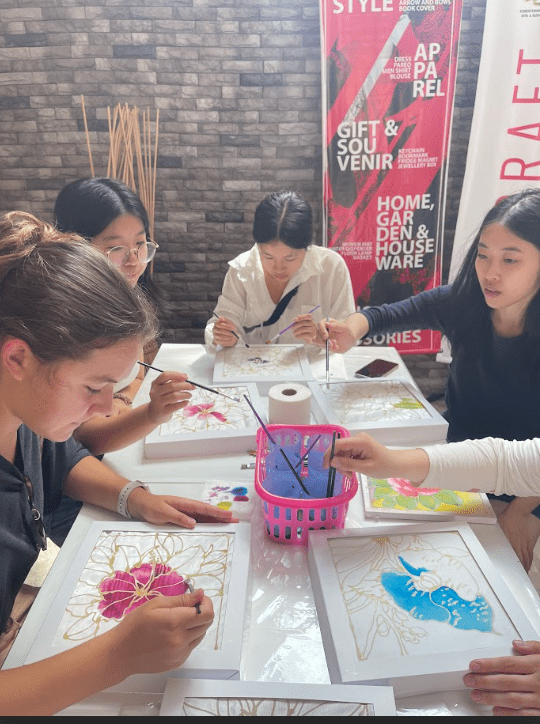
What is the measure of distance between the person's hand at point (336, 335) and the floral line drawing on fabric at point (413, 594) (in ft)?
2.78

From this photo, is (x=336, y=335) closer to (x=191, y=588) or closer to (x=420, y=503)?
(x=420, y=503)

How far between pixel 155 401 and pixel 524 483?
793mm

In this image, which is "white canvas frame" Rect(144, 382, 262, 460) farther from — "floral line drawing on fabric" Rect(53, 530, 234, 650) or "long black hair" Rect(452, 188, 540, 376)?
"long black hair" Rect(452, 188, 540, 376)

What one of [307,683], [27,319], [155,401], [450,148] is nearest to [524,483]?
[307,683]

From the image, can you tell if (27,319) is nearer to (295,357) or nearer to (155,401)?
(155,401)

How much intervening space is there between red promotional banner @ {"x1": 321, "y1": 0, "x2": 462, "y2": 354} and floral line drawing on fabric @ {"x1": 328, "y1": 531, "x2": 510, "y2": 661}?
6.90ft

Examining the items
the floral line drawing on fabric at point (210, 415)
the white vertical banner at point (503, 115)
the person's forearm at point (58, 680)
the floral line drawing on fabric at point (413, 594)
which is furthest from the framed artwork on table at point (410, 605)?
the white vertical banner at point (503, 115)

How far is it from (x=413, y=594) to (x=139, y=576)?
1.44 ft

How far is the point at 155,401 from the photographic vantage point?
1.30 m

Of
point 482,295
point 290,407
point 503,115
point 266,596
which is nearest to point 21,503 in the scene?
point 266,596

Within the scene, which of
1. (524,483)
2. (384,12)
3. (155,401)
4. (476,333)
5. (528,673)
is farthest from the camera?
(384,12)

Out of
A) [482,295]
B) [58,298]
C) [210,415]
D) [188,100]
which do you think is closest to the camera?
[58,298]

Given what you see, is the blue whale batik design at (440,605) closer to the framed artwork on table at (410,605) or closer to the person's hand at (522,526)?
the framed artwork on table at (410,605)

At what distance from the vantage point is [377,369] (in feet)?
5.64
